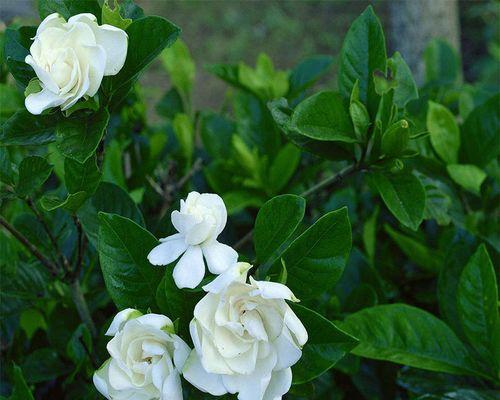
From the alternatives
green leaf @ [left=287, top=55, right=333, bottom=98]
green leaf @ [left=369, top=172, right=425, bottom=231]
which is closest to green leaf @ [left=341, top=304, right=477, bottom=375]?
green leaf @ [left=369, top=172, right=425, bottom=231]

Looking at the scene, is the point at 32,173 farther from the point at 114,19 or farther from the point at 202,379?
the point at 202,379

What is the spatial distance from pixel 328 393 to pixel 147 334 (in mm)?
532

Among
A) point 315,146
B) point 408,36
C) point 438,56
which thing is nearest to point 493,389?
point 315,146

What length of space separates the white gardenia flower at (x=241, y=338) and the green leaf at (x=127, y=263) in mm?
155

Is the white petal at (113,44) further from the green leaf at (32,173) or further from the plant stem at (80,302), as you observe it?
the plant stem at (80,302)

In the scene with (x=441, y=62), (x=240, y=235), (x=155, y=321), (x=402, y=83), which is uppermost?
(x=402, y=83)

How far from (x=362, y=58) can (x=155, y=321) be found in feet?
1.73

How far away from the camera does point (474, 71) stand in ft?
21.2

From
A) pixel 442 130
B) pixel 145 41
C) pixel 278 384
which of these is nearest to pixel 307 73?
pixel 442 130

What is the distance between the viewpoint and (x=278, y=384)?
2.34 ft

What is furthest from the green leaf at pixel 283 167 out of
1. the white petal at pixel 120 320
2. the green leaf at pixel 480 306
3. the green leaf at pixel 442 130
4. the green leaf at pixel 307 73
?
the white petal at pixel 120 320

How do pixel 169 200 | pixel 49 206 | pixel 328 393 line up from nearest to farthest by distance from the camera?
pixel 49 206 → pixel 328 393 → pixel 169 200

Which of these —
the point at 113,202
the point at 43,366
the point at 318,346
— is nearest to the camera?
the point at 318,346

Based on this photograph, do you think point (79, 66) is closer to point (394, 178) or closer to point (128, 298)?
point (128, 298)
